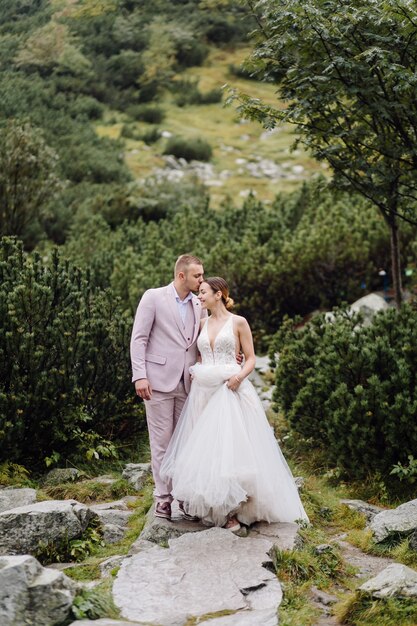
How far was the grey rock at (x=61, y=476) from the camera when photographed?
669 centimetres

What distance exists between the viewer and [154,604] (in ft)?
13.0

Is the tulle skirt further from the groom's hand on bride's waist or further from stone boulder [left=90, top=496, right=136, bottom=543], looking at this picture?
stone boulder [left=90, top=496, right=136, bottom=543]

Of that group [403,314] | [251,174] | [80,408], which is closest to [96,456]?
[80,408]

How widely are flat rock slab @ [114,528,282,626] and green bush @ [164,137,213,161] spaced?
19593mm

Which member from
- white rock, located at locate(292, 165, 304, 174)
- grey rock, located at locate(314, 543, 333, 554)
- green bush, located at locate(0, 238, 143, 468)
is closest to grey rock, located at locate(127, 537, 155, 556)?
grey rock, located at locate(314, 543, 333, 554)

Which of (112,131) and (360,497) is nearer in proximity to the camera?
(360,497)

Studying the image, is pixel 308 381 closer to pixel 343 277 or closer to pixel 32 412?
pixel 32 412

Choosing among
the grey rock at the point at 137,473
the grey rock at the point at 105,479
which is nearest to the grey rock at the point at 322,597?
the grey rock at the point at 137,473

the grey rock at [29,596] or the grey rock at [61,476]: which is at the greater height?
the grey rock at [29,596]

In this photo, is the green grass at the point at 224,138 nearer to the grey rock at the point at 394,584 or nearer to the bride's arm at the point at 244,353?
the bride's arm at the point at 244,353

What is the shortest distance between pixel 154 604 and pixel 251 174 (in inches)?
798

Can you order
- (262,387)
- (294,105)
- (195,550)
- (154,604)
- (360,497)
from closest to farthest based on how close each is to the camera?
(154,604)
(195,550)
(360,497)
(294,105)
(262,387)

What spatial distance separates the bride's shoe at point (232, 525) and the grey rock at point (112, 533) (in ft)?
2.65

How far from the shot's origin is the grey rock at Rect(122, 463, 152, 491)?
6661mm
